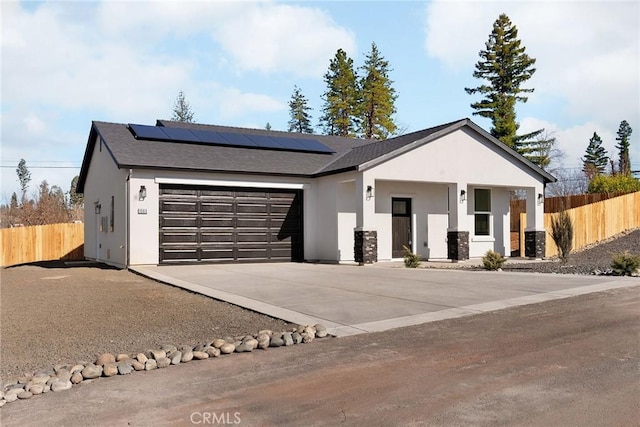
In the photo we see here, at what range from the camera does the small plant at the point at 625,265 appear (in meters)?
11.5

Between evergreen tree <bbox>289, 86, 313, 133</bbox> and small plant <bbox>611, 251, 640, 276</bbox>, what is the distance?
4457 cm

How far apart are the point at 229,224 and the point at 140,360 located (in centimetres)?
1229

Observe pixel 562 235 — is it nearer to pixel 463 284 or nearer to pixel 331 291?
pixel 463 284

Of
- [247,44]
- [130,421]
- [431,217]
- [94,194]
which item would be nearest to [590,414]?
[130,421]

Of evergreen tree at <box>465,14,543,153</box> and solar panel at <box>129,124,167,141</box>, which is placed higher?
evergreen tree at <box>465,14,543,153</box>

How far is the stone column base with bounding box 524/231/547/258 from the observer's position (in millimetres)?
19375

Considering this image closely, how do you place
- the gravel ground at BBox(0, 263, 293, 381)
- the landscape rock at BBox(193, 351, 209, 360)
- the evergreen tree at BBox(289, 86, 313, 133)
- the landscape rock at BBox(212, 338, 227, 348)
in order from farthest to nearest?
the evergreen tree at BBox(289, 86, 313, 133) → the gravel ground at BBox(0, 263, 293, 381) → the landscape rock at BBox(212, 338, 227, 348) → the landscape rock at BBox(193, 351, 209, 360)

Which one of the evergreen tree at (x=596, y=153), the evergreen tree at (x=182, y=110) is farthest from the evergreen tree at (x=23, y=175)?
the evergreen tree at (x=596, y=153)

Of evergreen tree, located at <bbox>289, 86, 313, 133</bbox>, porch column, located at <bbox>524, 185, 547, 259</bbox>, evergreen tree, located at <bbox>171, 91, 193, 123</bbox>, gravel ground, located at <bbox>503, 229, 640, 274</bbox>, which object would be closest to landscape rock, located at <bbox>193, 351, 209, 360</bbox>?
gravel ground, located at <bbox>503, 229, 640, 274</bbox>

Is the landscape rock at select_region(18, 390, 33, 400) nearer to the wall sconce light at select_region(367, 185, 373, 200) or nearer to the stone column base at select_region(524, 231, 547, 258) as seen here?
the wall sconce light at select_region(367, 185, 373, 200)

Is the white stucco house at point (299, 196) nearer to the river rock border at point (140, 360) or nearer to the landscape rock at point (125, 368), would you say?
the river rock border at point (140, 360)

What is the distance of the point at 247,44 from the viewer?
1333 cm

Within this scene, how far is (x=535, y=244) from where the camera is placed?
19375 mm

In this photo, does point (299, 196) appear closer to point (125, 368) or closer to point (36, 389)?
point (125, 368)
